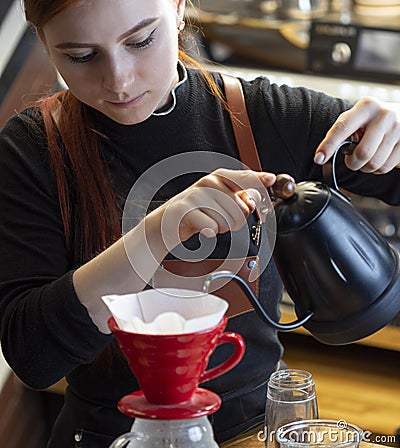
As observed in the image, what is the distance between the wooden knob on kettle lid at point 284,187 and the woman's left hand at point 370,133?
8.7 inches

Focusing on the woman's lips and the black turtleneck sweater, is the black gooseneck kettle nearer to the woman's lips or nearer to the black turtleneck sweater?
the woman's lips

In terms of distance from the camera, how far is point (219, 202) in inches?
45.5

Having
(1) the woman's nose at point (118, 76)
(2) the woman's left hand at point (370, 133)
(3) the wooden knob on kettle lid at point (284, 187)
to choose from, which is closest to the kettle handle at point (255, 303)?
(3) the wooden knob on kettle lid at point (284, 187)

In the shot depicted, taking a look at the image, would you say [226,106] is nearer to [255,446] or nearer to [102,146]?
[102,146]

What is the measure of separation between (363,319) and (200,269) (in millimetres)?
531

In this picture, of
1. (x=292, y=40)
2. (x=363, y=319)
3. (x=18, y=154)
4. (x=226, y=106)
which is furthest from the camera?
(x=292, y=40)

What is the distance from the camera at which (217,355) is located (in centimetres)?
163

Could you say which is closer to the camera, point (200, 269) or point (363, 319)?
point (363, 319)

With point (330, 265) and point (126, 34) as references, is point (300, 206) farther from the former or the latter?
point (126, 34)

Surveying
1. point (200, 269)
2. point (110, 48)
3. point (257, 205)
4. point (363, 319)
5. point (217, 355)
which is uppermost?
point (110, 48)

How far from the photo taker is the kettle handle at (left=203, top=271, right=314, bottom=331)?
102 centimetres

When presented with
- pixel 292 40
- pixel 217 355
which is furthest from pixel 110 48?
pixel 292 40
